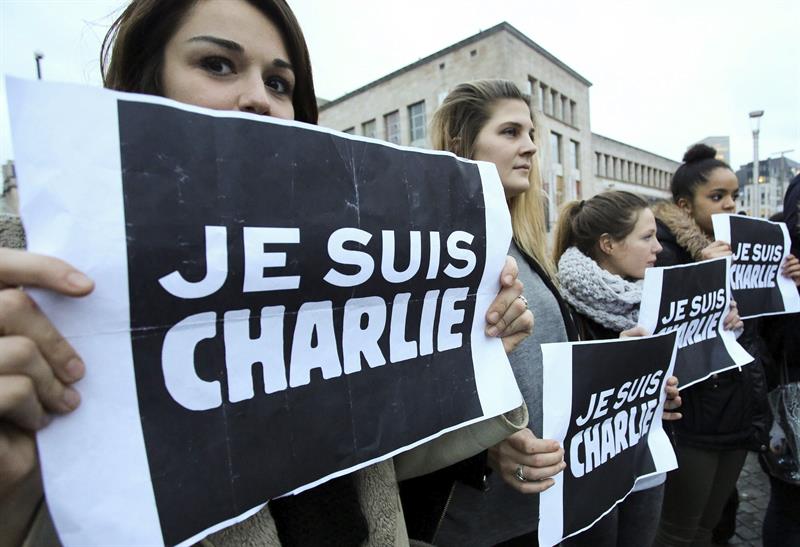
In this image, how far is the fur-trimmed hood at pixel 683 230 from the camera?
2004mm

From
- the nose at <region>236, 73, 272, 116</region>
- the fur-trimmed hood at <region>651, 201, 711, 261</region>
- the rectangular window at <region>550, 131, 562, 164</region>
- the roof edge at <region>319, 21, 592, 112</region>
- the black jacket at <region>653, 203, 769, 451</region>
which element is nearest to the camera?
the nose at <region>236, 73, 272, 116</region>

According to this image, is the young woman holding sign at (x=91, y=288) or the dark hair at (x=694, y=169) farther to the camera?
the dark hair at (x=694, y=169)

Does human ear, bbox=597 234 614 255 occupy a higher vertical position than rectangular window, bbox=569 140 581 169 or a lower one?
lower

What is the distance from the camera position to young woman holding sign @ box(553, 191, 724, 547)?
5.28 feet

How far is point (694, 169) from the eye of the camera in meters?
2.38

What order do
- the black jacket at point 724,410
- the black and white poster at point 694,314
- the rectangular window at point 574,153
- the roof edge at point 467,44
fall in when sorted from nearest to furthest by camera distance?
1. the black and white poster at point 694,314
2. the black jacket at point 724,410
3. the roof edge at point 467,44
4. the rectangular window at point 574,153

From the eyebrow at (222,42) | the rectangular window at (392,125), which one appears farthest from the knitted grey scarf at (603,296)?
the rectangular window at (392,125)

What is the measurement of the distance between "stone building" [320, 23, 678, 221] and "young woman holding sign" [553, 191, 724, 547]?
59.9 ft

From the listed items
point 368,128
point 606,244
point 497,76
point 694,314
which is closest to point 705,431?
point 694,314

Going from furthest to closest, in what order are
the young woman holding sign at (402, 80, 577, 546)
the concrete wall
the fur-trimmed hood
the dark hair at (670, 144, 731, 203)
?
1. the concrete wall
2. the dark hair at (670, 144, 731, 203)
3. the fur-trimmed hood
4. the young woman holding sign at (402, 80, 577, 546)

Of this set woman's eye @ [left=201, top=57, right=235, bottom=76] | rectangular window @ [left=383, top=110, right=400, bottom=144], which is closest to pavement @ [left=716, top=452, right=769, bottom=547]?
woman's eye @ [left=201, top=57, right=235, bottom=76]

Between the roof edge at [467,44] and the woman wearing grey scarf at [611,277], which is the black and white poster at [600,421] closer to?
the woman wearing grey scarf at [611,277]

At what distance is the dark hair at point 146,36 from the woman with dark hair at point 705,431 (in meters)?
1.86

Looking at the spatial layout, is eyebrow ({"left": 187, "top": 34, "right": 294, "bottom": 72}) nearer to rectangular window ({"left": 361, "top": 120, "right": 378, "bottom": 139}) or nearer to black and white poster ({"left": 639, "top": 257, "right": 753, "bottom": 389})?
black and white poster ({"left": 639, "top": 257, "right": 753, "bottom": 389})
